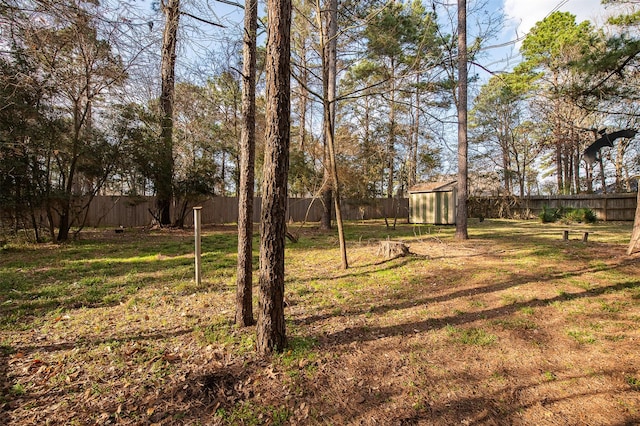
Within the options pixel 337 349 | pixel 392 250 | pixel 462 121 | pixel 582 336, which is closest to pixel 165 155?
pixel 392 250

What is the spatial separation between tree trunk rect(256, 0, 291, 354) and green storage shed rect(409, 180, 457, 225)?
43.8 feet

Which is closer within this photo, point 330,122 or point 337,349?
point 337,349

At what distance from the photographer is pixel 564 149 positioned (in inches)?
711

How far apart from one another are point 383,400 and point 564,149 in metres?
21.7

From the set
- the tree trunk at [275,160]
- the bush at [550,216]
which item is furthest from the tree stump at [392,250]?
the bush at [550,216]

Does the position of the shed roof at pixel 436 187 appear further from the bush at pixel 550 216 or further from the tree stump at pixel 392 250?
the tree stump at pixel 392 250

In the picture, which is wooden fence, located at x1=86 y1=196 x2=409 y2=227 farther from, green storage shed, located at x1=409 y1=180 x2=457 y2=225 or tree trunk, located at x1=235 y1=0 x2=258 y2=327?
tree trunk, located at x1=235 y1=0 x2=258 y2=327

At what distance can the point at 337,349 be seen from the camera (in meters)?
2.76

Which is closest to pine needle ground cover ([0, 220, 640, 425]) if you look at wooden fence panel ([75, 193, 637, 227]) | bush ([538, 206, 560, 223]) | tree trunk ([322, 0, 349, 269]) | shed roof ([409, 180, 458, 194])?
tree trunk ([322, 0, 349, 269])

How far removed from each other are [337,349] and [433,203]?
13389mm

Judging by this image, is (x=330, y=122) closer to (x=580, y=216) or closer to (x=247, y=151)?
(x=247, y=151)

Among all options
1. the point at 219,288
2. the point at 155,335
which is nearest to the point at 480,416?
the point at 155,335

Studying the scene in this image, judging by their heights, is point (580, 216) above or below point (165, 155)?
below

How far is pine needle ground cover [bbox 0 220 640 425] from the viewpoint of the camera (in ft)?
6.63
